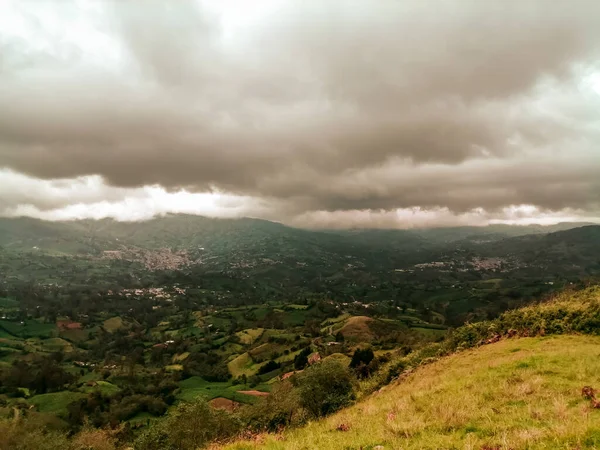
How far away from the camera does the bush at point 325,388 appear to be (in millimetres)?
41844

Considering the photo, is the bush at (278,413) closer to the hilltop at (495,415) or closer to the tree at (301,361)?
the hilltop at (495,415)

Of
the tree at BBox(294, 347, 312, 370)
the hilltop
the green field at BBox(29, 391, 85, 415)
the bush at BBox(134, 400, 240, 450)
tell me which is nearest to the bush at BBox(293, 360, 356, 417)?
the bush at BBox(134, 400, 240, 450)

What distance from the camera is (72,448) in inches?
2328

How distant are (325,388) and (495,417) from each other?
3560 cm

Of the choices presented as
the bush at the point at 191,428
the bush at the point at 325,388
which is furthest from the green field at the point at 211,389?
the bush at the point at 325,388

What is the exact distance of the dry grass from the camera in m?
9.64

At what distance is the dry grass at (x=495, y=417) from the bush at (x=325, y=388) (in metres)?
23.6

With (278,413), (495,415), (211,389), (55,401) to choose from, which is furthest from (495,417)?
(55,401)

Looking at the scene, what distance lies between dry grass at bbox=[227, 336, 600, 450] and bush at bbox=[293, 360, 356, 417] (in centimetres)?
2359

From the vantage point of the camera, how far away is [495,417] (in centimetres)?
1253

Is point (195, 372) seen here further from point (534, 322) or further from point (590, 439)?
point (590, 439)

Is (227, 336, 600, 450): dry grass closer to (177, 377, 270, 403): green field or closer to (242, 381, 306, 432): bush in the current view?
(242, 381, 306, 432): bush

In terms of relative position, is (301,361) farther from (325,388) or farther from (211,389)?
(325,388)

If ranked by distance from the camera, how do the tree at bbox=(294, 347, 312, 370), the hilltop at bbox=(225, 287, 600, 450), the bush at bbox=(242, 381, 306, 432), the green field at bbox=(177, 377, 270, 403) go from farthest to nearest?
the tree at bbox=(294, 347, 312, 370)
the green field at bbox=(177, 377, 270, 403)
the bush at bbox=(242, 381, 306, 432)
the hilltop at bbox=(225, 287, 600, 450)
